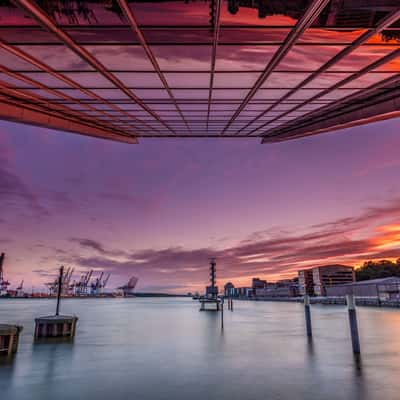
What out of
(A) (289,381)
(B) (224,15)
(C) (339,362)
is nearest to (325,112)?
(B) (224,15)

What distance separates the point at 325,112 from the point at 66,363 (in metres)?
20.2

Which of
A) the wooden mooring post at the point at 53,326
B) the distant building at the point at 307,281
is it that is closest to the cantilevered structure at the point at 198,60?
the wooden mooring post at the point at 53,326

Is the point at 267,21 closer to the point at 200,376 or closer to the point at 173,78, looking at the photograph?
the point at 173,78

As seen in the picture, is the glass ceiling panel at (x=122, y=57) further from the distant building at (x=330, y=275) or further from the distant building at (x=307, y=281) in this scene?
the distant building at (x=307, y=281)

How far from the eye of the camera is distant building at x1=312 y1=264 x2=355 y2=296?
161 m

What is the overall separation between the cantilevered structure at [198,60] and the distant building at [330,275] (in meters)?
154

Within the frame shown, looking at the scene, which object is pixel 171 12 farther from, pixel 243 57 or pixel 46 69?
pixel 46 69

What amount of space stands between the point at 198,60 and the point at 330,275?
548ft

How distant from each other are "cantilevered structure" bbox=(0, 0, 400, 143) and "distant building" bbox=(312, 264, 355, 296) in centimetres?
15356

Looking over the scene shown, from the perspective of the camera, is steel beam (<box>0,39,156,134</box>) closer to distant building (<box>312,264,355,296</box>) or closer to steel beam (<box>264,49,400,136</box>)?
steel beam (<box>264,49,400,136</box>)

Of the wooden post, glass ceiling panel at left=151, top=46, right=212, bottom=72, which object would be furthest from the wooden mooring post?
glass ceiling panel at left=151, top=46, right=212, bottom=72

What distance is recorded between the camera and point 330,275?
162 metres

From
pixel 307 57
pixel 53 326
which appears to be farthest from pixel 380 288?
pixel 307 57

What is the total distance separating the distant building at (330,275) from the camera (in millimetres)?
161250
